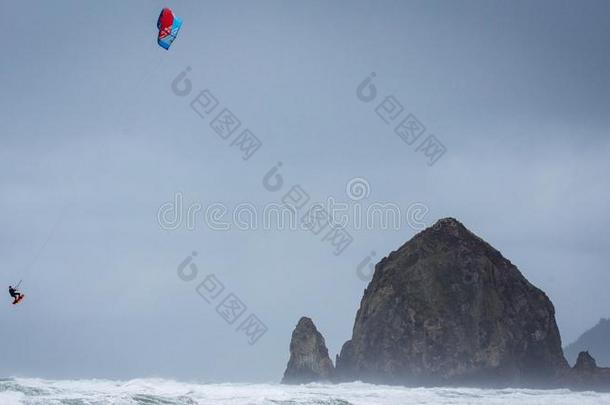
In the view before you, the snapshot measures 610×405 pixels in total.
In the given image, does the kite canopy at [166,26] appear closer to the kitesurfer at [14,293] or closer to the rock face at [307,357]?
the kitesurfer at [14,293]

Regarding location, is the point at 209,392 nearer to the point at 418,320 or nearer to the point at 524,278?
the point at 418,320

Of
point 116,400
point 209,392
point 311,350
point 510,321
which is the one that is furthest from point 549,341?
point 116,400

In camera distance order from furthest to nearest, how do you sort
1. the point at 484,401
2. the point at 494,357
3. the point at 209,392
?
1. the point at 494,357
2. the point at 484,401
3. the point at 209,392

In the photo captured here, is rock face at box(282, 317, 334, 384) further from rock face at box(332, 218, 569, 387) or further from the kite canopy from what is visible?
the kite canopy

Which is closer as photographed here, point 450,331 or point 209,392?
point 209,392

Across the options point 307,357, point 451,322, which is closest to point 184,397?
point 307,357

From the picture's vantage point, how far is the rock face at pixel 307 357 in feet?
273

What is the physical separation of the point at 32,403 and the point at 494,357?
178ft

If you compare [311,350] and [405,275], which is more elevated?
[405,275]

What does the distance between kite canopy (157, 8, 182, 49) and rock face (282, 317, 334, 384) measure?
43759 mm

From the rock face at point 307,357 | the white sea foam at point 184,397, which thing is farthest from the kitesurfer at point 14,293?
the rock face at point 307,357

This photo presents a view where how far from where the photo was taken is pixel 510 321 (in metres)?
83.1

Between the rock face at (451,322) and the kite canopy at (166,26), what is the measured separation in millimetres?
43805

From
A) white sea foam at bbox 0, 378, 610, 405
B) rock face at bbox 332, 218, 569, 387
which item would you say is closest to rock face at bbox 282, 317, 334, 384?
rock face at bbox 332, 218, 569, 387
